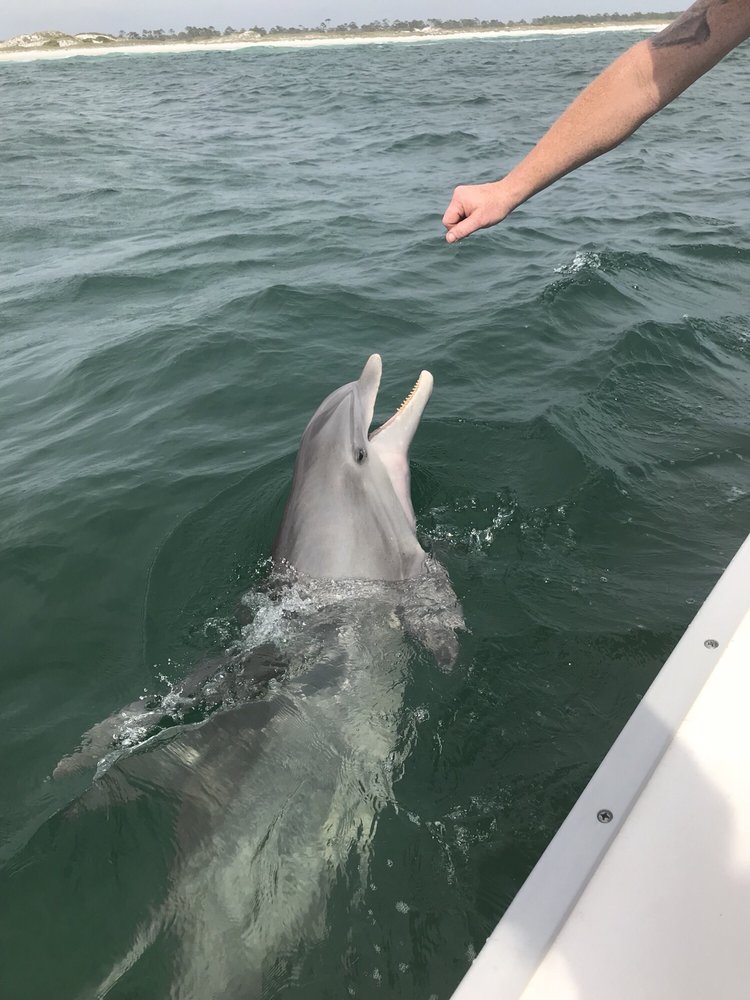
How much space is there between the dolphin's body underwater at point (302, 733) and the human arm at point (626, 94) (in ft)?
6.32

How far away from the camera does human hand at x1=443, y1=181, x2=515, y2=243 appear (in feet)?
11.0

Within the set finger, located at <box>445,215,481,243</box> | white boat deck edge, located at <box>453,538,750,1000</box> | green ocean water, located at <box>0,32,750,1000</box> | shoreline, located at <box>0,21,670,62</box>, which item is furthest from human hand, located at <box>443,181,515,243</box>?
shoreline, located at <box>0,21,670,62</box>

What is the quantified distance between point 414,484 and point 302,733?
9.38 feet

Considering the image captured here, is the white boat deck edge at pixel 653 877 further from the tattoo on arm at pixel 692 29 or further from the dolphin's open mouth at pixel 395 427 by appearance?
the dolphin's open mouth at pixel 395 427

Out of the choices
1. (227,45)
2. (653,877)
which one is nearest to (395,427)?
(653,877)

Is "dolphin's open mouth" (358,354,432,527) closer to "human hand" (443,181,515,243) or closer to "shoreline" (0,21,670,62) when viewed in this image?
"human hand" (443,181,515,243)

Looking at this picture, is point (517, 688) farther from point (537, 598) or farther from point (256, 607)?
point (256, 607)

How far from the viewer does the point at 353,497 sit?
15.7 feet

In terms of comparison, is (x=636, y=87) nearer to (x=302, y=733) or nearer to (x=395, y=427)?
(x=395, y=427)

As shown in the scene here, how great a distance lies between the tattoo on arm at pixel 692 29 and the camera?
2934 millimetres

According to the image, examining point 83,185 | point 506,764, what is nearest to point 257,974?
point 506,764

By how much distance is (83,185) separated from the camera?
1788cm

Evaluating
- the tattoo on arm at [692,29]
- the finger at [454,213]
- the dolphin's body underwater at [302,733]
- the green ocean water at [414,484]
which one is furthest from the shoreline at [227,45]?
the tattoo on arm at [692,29]

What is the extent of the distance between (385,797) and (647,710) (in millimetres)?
1681
